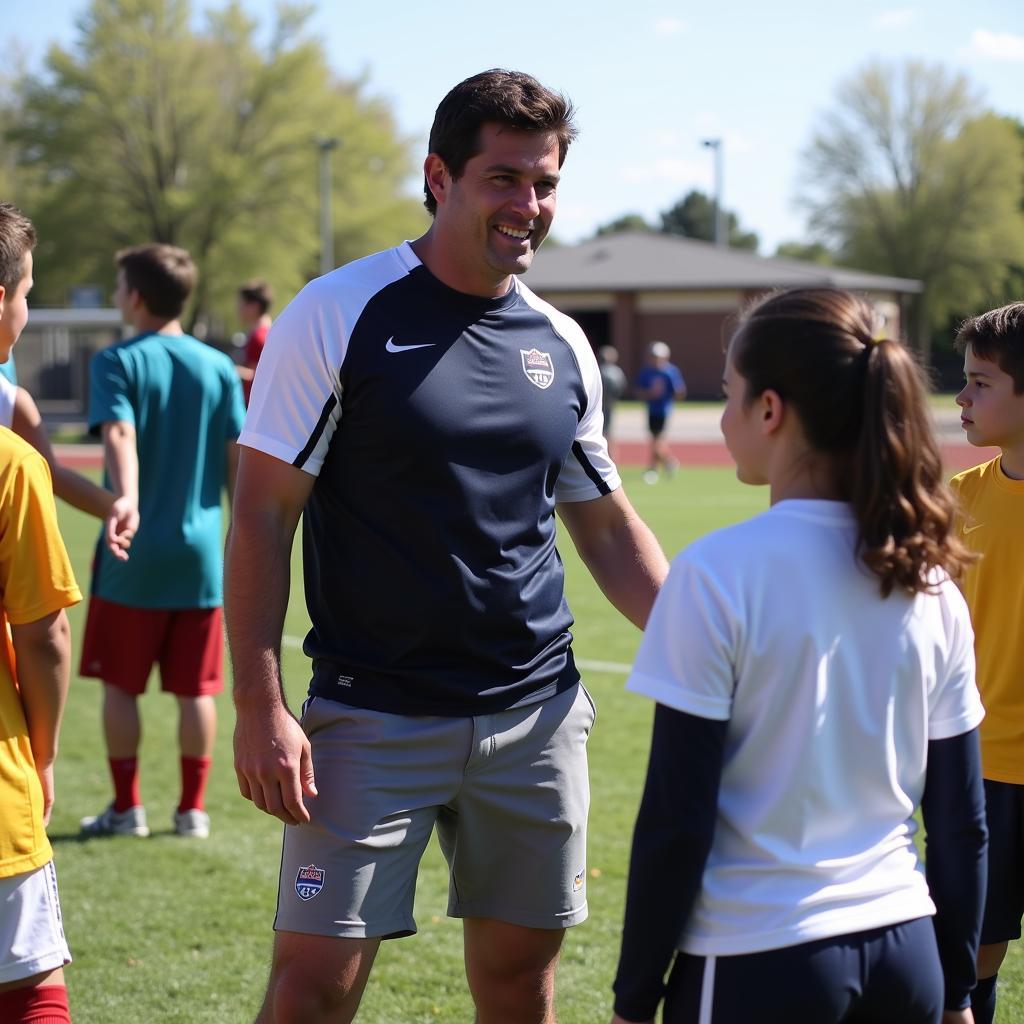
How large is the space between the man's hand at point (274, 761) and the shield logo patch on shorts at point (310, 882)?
0.44 ft

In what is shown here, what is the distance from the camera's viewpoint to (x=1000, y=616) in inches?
131

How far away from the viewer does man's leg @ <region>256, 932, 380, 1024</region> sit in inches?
107

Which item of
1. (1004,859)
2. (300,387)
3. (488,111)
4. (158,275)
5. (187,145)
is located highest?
(187,145)

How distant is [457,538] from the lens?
2.87 m

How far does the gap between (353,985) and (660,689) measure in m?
1.19

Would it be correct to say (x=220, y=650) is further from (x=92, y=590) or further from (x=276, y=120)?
(x=276, y=120)

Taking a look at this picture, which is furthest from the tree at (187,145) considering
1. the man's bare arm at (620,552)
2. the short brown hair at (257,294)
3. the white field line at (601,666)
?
the man's bare arm at (620,552)

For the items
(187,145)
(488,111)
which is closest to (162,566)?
(488,111)

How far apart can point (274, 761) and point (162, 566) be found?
3243 mm

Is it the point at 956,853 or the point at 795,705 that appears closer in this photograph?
the point at 795,705

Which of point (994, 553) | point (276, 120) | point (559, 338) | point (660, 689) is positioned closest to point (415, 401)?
point (559, 338)

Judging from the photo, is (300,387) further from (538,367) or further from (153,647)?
(153,647)

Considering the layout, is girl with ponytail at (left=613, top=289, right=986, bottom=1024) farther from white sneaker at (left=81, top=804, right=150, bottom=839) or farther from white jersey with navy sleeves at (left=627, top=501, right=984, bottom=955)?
white sneaker at (left=81, top=804, right=150, bottom=839)

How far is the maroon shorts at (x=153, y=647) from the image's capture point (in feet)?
19.0
